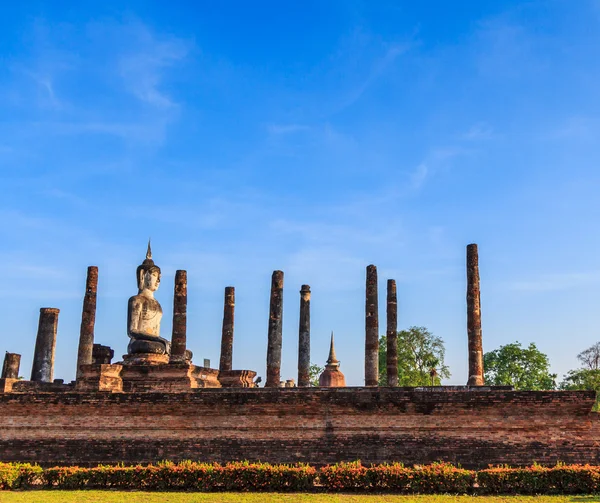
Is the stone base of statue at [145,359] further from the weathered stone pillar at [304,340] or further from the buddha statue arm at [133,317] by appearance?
the weathered stone pillar at [304,340]

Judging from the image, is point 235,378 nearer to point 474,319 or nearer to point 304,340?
point 304,340

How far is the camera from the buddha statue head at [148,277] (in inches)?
763

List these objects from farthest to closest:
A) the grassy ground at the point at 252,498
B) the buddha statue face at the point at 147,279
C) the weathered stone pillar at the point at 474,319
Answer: the weathered stone pillar at the point at 474,319, the buddha statue face at the point at 147,279, the grassy ground at the point at 252,498

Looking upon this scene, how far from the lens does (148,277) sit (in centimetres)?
1938

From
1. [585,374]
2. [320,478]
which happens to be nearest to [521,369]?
[585,374]

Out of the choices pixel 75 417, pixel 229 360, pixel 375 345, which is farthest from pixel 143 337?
pixel 375 345

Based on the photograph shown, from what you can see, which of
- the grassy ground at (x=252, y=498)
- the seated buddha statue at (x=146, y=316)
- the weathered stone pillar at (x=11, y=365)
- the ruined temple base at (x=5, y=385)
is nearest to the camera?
the grassy ground at (x=252, y=498)

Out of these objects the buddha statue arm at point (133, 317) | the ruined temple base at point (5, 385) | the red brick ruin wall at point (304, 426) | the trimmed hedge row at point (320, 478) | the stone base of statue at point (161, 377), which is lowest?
the trimmed hedge row at point (320, 478)

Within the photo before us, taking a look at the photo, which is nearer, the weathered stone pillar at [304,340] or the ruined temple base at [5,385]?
the ruined temple base at [5,385]

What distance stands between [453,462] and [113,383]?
343 inches

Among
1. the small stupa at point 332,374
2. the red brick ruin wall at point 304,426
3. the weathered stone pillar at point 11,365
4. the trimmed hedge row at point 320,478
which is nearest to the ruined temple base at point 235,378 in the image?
the red brick ruin wall at point 304,426

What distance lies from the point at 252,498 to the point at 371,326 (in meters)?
13.1

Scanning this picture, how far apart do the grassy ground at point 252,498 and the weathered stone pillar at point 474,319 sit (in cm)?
928

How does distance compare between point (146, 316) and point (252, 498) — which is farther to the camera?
point (146, 316)
